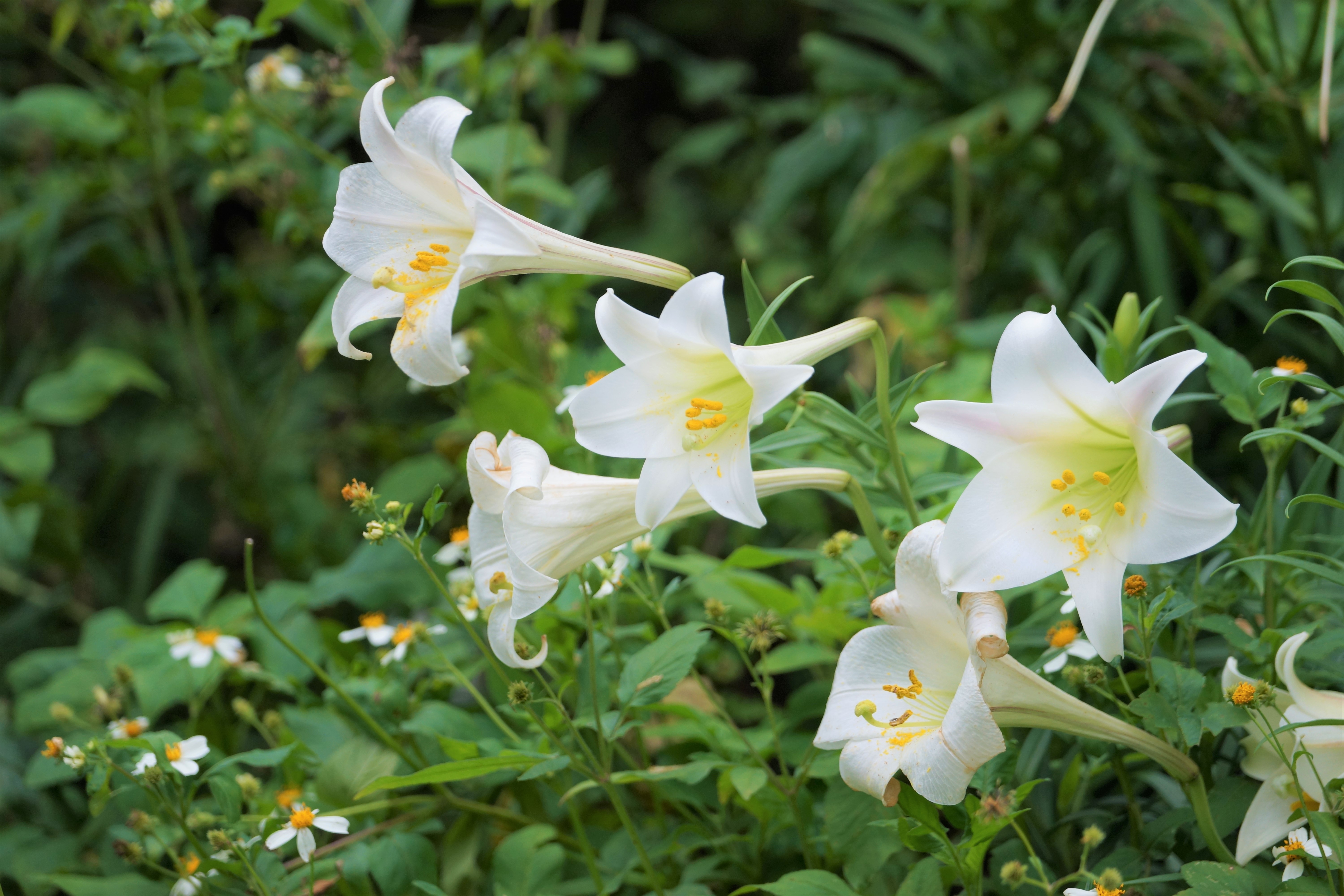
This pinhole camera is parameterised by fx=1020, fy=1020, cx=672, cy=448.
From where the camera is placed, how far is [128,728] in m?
0.88

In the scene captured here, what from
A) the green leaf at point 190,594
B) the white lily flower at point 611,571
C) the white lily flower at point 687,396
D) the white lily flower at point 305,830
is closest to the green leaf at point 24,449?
the green leaf at point 190,594

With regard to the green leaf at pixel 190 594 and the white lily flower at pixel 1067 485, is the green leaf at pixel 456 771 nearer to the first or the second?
the white lily flower at pixel 1067 485

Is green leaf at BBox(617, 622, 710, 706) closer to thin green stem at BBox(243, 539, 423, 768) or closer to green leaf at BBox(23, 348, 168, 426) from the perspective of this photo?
thin green stem at BBox(243, 539, 423, 768)

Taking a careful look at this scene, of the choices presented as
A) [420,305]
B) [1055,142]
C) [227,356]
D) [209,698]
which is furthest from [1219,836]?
[227,356]

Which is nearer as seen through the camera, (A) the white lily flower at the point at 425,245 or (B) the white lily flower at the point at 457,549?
(A) the white lily flower at the point at 425,245

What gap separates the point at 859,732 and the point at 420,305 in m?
0.38

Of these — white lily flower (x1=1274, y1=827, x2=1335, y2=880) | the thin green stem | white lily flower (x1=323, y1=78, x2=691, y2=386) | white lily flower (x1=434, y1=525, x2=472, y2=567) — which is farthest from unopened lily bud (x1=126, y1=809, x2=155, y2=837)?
white lily flower (x1=1274, y1=827, x2=1335, y2=880)

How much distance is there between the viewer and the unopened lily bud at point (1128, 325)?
2.54 feet

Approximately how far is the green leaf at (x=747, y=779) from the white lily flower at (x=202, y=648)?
532 millimetres

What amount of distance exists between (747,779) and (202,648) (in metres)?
0.58

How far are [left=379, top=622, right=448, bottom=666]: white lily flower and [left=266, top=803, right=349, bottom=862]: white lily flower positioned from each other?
15 centimetres

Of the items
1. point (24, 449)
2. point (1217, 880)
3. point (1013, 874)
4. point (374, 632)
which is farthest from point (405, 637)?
point (24, 449)

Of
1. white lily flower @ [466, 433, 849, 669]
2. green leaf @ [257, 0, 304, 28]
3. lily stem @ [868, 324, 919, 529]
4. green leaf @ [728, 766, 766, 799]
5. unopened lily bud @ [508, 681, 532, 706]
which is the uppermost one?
green leaf @ [257, 0, 304, 28]

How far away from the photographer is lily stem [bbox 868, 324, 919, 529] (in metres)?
0.65
